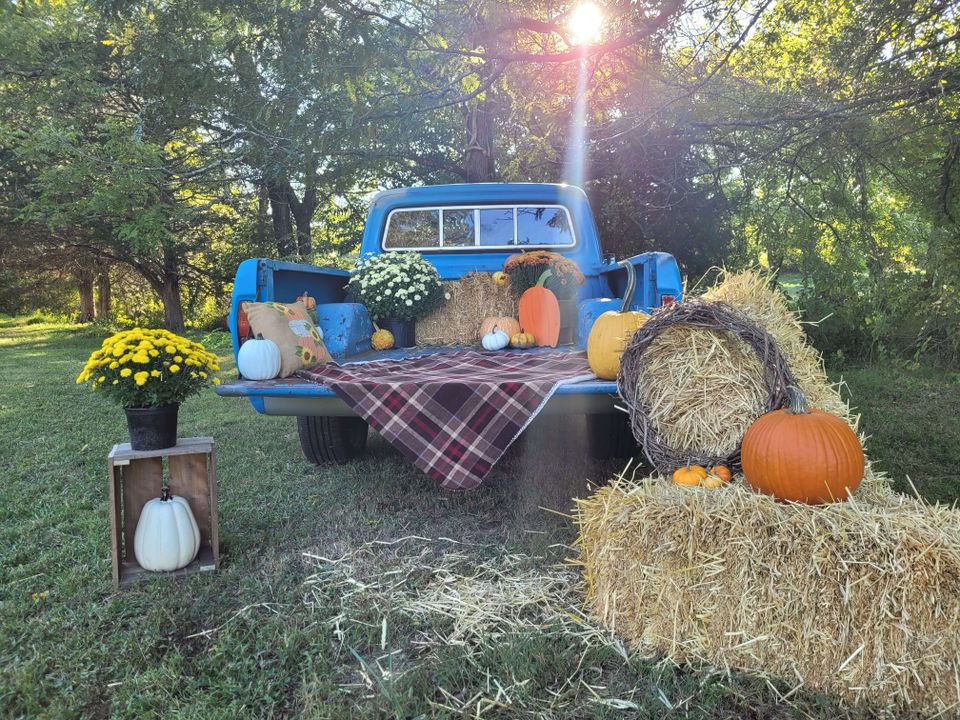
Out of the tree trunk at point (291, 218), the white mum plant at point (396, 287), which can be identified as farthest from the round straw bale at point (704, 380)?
the tree trunk at point (291, 218)

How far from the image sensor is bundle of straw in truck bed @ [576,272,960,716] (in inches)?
69.8

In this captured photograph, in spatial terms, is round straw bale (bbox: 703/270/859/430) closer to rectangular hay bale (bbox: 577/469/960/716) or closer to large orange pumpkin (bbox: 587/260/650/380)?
large orange pumpkin (bbox: 587/260/650/380)

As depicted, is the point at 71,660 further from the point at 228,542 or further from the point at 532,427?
the point at 532,427

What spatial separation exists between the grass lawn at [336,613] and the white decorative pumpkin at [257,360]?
80cm

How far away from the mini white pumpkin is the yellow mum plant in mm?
2053

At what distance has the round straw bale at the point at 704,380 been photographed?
8.04 ft

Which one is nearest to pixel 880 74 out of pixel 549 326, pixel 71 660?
pixel 549 326

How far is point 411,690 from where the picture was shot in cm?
192

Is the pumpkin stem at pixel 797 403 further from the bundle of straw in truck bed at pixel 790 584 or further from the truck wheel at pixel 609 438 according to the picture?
the truck wheel at pixel 609 438

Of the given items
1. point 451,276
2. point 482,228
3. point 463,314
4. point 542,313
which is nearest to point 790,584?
point 542,313

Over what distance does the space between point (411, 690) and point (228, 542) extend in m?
1.53

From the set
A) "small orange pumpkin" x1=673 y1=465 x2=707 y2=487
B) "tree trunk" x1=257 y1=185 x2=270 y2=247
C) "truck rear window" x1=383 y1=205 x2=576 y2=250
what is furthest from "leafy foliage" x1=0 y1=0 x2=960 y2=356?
"small orange pumpkin" x1=673 y1=465 x2=707 y2=487

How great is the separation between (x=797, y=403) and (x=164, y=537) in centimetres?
254

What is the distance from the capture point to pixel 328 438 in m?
4.30
